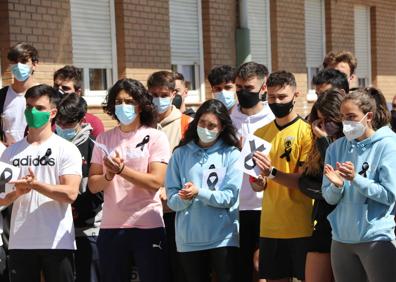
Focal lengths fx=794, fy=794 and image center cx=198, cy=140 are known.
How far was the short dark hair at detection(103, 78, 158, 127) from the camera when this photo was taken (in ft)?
19.7

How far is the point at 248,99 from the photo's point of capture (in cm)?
649

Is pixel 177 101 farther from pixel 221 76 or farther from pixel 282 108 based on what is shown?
pixel 282 108

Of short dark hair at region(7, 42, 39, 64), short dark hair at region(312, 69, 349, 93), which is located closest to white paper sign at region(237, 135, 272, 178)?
short dark hair at region(312, 69, 349, 93)

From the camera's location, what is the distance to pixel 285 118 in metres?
5.96

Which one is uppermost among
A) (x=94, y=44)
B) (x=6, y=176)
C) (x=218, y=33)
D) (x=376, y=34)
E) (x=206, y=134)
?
(x=376, y=34)

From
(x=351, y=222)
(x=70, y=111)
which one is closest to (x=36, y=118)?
(x=70, y=111)

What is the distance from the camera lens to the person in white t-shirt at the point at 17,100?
7203 millimetres

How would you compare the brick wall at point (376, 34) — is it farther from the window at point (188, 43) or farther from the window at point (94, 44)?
the window at point (94, 44)

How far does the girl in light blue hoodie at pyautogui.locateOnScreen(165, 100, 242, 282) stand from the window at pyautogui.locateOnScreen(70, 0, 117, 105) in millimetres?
4476

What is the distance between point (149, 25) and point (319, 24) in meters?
5.58

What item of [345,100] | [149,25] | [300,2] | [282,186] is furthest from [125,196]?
[300,2]

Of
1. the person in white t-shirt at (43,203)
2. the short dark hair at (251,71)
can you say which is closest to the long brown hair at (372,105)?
the short dark hair at (251,71)

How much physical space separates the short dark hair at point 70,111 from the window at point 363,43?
11.2 meters

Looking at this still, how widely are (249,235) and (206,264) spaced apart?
0.59 metres
